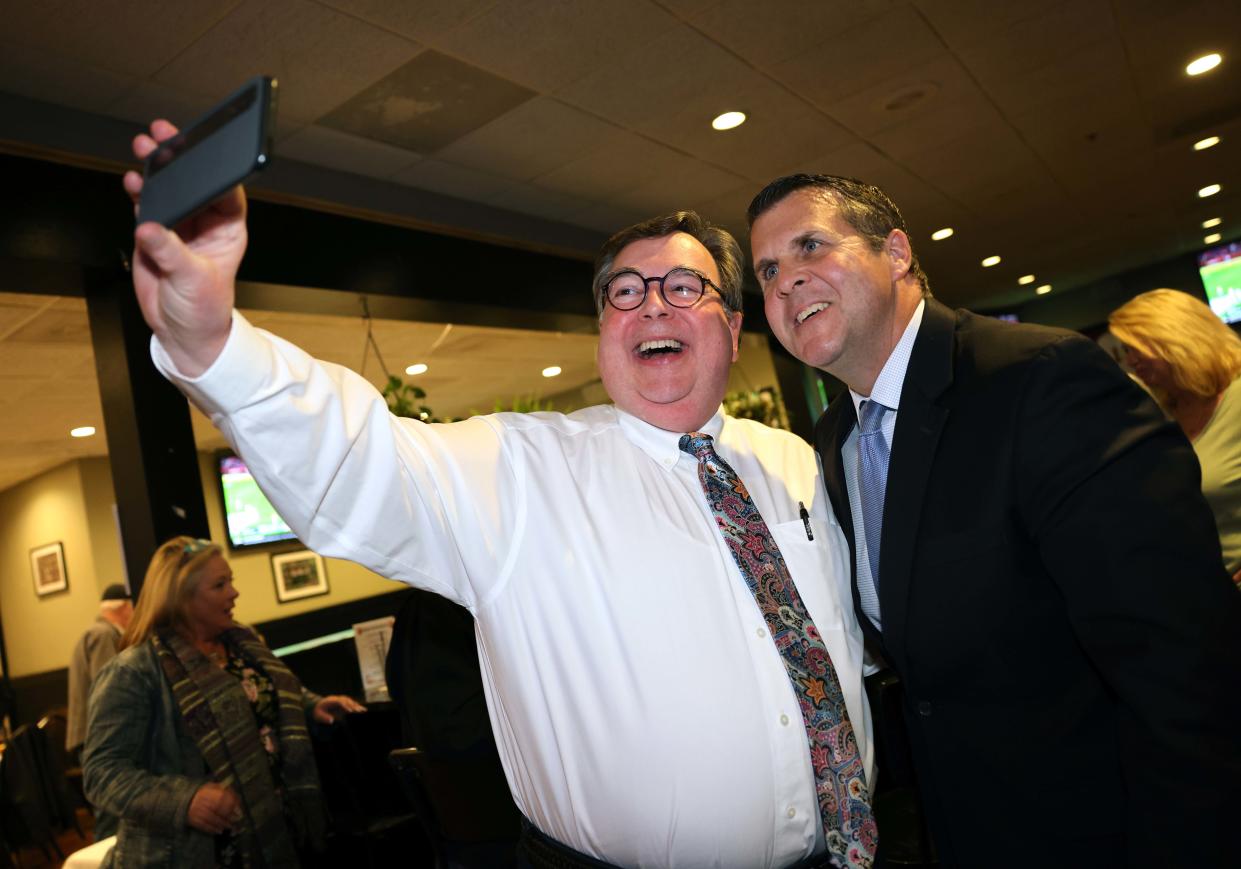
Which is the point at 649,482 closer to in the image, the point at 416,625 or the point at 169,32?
the point at 416,625

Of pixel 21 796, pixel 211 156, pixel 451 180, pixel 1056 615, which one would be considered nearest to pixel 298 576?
pixel 21 796

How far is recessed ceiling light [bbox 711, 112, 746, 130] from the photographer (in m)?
4.51

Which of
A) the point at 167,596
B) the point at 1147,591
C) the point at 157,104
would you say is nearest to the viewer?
the point at 1147,591

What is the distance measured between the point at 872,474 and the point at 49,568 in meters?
11.6

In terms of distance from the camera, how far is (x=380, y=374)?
8258mm

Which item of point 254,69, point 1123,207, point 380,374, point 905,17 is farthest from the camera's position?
point 1123,207

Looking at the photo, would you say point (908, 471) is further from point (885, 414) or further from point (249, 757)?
point (249, 757)

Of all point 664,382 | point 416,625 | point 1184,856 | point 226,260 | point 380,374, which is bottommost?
point 1184,856

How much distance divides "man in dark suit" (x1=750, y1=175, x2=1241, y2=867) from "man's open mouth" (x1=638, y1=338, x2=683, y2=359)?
409 millimetres

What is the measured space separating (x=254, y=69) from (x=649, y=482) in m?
2.61

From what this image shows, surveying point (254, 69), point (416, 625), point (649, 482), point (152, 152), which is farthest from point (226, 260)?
point (254, 69)

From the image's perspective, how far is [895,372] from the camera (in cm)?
159

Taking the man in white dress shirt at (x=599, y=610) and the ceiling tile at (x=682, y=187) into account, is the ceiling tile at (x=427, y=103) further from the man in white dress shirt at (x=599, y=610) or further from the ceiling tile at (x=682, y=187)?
the man in white dress shirt at (x=599, y=610)

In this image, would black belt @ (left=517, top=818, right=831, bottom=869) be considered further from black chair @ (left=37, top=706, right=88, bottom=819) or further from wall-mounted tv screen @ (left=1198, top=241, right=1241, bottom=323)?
wall-mounted tv screen @ (left=1198, top=241, right=1241, bottom=323)
